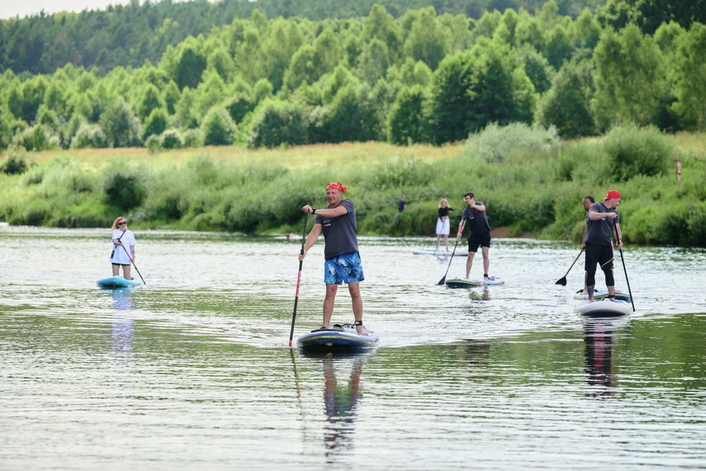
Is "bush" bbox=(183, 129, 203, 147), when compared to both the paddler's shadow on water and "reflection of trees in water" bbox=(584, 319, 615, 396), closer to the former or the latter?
the paddler's shadow on water

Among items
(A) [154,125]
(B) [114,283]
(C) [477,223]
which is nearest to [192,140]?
(A) [154,125]

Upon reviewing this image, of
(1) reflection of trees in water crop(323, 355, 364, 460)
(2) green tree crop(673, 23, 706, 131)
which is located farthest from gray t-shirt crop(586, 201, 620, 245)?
(2) green tree crop(673, 23, 706, 131)

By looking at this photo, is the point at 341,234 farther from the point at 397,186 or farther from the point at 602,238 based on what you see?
the point at 397,186

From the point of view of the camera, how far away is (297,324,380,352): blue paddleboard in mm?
14027

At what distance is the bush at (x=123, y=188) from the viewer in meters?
76.0

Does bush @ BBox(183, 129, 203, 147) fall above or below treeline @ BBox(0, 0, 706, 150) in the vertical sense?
below

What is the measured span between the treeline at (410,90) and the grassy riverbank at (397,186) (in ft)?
59.1

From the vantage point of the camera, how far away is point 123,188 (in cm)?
7619

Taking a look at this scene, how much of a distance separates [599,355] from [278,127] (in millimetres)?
105809

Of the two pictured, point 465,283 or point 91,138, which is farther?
point 91,138

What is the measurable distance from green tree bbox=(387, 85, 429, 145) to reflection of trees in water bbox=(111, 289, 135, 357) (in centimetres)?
9202

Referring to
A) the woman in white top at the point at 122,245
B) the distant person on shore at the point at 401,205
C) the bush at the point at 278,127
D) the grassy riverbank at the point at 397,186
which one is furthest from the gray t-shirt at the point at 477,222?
the bush at the point at 278,127

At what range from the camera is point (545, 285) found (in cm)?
2594

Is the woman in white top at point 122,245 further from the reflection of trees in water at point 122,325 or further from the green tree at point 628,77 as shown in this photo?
the green tree at point 628,77
